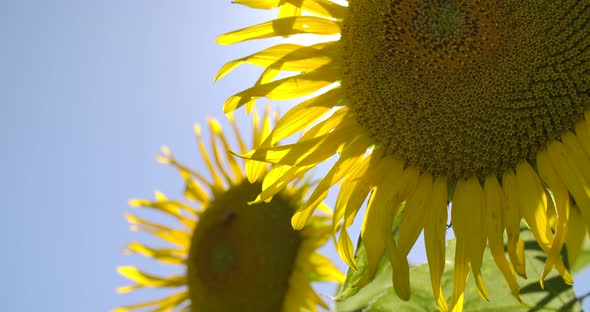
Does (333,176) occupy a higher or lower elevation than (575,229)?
higher

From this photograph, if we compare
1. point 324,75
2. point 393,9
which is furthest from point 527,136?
point 324,75

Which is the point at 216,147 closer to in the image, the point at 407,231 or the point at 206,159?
the point at 206,159

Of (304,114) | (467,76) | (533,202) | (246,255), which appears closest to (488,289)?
(533,202)

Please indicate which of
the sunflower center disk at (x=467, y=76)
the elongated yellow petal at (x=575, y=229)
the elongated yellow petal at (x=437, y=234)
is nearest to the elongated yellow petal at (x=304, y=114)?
the sunflower center disk at (x=467, y=76)

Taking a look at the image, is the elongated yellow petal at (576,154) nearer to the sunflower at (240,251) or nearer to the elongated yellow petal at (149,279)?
the sunflower at (240,251)

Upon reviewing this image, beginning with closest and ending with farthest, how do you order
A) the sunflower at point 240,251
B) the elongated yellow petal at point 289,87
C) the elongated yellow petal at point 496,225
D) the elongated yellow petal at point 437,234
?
1. the elongated yellow petal at point 496,225
2. the elongated yellow petal at point 437,234
3. the elongated yellow petal at point 289,87
4. the sunflower at point 240,251

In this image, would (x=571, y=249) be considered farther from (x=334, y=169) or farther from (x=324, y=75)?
(x=324, y=75)
